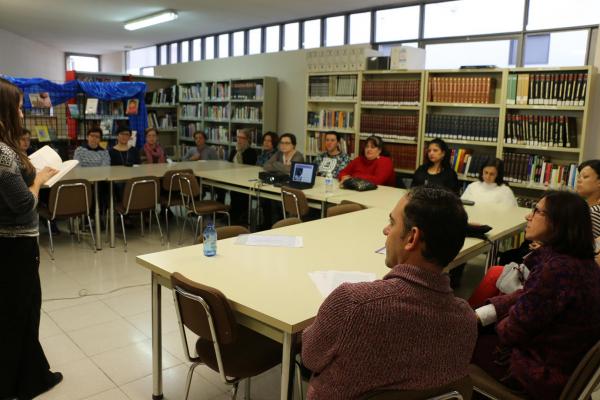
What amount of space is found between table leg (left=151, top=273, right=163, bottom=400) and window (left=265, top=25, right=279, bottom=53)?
726 centimetres

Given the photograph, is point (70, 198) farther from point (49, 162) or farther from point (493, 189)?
point (493, 189)

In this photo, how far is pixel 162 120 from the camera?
9.42 m

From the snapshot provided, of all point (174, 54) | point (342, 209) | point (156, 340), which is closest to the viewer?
point (156, 340)

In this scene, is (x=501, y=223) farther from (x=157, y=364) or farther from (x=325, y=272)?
(x=157, y=364)

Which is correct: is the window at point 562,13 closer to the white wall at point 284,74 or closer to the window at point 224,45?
the white wall at point 284,74

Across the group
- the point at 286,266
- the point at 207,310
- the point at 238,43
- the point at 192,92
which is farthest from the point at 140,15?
the point at 207,310

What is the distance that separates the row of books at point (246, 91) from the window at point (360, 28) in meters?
1.76

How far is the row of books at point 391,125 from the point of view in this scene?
6.24 m

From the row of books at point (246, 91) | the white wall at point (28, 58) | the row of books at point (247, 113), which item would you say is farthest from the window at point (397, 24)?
the white wall at point (28, 58)

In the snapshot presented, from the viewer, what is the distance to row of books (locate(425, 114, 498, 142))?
5.61 meters

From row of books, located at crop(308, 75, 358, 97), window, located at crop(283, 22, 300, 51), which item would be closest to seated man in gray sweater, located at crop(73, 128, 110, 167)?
row of books, located at crop(308, 75, 358, 97)

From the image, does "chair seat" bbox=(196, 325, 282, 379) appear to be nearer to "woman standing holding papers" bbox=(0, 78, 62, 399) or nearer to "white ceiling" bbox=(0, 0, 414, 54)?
"woman standing holding papers" bbox=(0, 78, 62, 399)

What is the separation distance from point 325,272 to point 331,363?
1046 mm

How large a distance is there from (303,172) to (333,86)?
232cm
